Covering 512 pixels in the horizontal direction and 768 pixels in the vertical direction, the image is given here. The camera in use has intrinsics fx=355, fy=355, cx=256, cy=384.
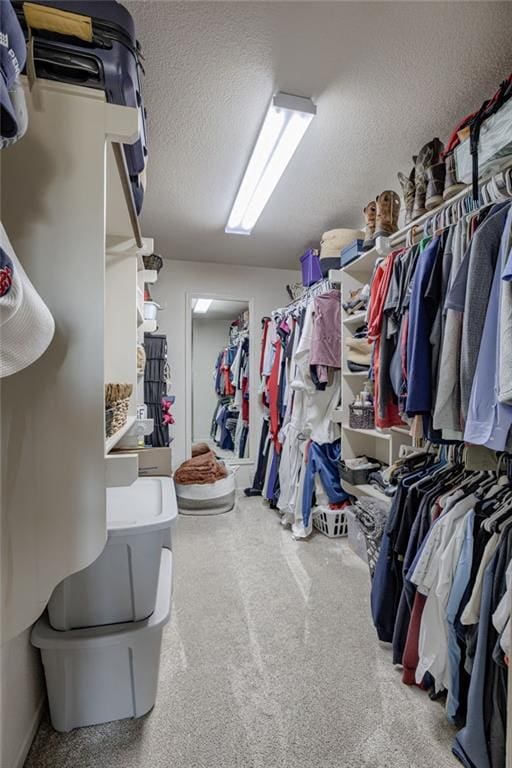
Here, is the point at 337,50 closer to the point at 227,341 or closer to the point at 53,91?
the point at 53,91

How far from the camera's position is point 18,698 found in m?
1.08

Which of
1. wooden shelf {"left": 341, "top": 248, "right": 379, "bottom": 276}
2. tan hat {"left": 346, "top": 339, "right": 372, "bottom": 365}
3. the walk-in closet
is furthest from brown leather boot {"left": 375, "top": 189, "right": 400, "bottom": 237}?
tan hat {"left": 346, "top": 339, "right": 372, "bottom": 365}

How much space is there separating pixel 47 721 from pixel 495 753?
Answer: 1.44 meters

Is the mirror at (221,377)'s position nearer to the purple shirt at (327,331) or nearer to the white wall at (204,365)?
the white wall at (204,365)

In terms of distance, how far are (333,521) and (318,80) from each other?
2642 millimetres

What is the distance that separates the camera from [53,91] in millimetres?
702

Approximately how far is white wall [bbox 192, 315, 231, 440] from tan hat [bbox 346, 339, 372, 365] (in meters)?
2.14

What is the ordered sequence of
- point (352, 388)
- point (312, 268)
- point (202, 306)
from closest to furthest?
point (352, 388) → point (312, 268) → point (202, 306)

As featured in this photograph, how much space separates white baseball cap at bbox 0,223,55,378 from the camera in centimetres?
44

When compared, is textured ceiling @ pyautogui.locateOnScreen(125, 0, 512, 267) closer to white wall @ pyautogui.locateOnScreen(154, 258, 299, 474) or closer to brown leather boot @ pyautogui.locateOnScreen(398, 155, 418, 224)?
brown leather boot @ pyautogui.locateOnScreen(398, 155, 418, 224)

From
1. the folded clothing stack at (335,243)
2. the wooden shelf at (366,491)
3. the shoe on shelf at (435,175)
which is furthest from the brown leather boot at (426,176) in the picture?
the wooden shelf at (366,491)

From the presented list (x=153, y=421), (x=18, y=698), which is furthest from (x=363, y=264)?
(x=18, y=698)

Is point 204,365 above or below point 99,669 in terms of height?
above

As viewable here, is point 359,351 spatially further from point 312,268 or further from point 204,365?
point 204,365
